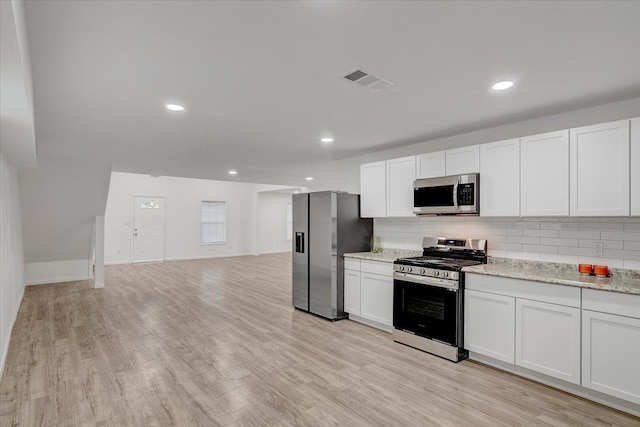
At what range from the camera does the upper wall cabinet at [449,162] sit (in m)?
3.60

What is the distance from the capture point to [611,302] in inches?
97.3

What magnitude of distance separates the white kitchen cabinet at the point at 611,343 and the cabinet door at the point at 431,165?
6.02ft

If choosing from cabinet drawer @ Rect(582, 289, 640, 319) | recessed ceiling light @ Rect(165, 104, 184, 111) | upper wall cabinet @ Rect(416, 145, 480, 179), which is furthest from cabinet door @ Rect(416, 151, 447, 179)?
recessed ceiling light @ Rect(165, 104, 184, 111)

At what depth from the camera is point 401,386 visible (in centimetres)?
283

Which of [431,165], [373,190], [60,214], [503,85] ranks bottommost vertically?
[60,214]

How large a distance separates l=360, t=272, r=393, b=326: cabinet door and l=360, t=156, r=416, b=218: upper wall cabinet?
34.3 inches

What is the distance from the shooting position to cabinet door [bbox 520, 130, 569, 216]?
116 inches

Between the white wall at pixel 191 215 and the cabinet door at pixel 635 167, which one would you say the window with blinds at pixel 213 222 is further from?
the cabinet door at pixel 635 167

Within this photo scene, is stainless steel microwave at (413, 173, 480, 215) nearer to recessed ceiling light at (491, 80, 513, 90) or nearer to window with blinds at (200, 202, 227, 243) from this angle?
recessed ceiling light at (491, 80, 513, 90)

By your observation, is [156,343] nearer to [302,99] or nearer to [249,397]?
[249,397]

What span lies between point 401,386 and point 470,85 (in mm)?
2496

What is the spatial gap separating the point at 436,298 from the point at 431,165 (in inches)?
60.5

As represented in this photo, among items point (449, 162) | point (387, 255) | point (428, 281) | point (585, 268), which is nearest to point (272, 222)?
point (387, 255)

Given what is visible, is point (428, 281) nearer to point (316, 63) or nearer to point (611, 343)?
point (611, 343)
